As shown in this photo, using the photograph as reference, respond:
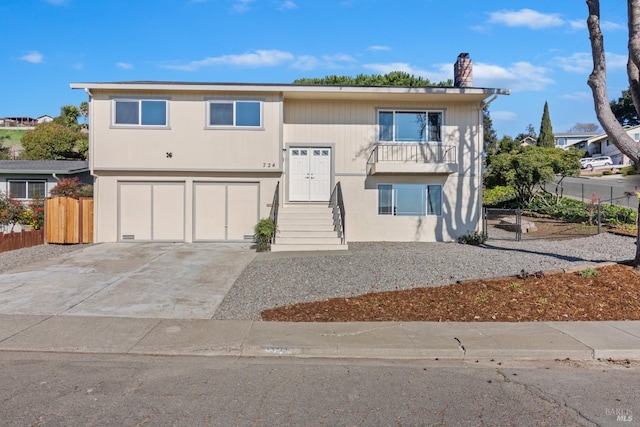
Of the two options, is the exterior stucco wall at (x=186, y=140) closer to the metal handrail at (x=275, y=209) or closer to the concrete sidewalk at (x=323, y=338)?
the metal handrail at (x=275, y=209)

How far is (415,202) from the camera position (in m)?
17.1

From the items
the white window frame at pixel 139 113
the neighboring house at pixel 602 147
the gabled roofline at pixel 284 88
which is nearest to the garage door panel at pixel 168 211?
the white window frame at pixel 139 113

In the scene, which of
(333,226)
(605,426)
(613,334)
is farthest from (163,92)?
(605,426)

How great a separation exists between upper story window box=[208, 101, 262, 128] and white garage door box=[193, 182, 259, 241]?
204cm

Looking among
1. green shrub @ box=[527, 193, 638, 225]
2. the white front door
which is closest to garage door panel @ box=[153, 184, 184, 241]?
the white front door

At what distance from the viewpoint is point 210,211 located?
1647cm

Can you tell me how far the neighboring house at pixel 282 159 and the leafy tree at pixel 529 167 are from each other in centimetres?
737

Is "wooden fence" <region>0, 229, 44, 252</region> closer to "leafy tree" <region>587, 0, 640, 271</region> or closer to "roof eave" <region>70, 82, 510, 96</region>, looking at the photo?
"roof eave" <region>70, 82, 510, 96</region>

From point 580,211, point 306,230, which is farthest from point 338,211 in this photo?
point 580,211

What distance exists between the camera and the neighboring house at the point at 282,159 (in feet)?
52.9

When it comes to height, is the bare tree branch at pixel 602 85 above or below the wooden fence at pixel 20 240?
above

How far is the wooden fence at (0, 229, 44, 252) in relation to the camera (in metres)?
14.3

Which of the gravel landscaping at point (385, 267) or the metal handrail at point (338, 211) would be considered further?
the metal handrail at point (338, 211)

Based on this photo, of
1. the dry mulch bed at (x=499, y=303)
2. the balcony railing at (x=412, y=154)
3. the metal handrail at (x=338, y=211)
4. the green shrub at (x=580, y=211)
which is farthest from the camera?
the green shrub at (x=580, y=211)
